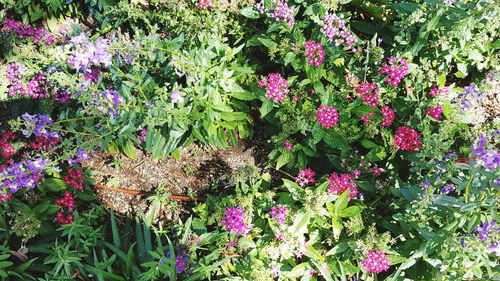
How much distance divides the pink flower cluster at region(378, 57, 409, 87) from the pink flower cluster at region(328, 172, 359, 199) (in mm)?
731

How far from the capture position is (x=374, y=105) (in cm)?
319

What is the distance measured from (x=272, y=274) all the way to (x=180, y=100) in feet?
Answer: 4.08

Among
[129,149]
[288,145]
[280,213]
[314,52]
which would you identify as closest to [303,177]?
[288,145]

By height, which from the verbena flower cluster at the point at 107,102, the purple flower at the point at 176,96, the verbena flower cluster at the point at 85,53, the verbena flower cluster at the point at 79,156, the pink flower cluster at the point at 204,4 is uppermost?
the verbena flower cluster at the point at 85,53

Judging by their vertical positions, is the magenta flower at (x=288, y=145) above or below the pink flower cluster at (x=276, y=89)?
below

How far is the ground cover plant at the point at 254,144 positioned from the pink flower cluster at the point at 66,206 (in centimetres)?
1

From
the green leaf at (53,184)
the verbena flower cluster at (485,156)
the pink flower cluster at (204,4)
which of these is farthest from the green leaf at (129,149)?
the verbena flower cluster at (485,156)

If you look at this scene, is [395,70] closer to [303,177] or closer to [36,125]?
[303,177]

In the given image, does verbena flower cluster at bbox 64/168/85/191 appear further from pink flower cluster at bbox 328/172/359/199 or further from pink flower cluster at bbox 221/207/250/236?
pink flower cluster at bbox 328/172/359/199

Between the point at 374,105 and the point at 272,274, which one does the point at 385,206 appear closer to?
the point at 374,105

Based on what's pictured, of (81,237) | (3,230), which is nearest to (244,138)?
(81,237)

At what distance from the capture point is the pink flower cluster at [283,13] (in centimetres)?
326

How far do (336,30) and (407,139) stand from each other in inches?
34.6

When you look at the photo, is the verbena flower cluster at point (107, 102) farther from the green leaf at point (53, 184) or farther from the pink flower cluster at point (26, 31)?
the pink flower cluster at point (26, 31)
